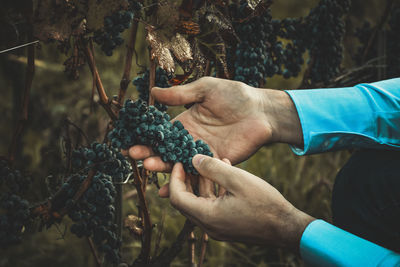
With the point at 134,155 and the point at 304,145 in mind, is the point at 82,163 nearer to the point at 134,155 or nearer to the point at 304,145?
the point at 134,155

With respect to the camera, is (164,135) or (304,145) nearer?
(164,135)

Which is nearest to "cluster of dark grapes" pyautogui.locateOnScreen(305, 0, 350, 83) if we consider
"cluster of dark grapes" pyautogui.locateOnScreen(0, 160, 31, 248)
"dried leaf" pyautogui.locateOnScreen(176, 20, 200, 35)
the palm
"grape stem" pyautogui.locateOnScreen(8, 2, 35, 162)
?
the palm

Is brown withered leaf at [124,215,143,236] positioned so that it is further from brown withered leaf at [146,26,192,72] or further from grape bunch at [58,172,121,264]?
brown withered leaf at [146,26,192,72]

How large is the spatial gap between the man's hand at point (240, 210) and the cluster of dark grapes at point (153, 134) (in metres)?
0.06

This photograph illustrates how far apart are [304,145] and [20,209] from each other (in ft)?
3.36

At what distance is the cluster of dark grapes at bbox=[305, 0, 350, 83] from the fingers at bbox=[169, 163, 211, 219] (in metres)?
1.06

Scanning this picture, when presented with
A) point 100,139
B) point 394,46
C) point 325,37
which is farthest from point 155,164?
point 394,46

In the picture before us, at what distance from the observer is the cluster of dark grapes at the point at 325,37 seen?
1562mm

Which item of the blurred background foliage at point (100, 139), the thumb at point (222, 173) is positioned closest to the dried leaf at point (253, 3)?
the thumb at point (222, 173)

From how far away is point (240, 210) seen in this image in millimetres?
950

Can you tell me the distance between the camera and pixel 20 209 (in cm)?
101

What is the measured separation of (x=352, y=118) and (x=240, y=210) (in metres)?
0.67

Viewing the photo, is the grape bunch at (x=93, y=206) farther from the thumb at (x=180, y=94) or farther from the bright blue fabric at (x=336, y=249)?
the bright blue fabric at (x=336, y=249)

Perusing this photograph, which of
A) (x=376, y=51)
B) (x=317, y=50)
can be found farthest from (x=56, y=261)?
(x=376, y=51)
